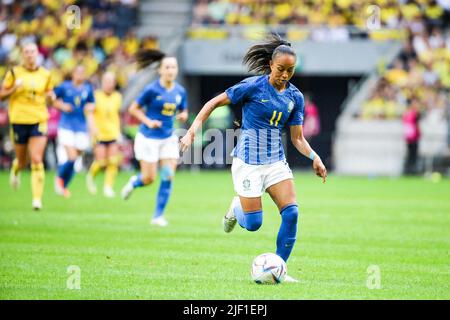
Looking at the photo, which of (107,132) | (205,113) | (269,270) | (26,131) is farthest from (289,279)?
(107,132)

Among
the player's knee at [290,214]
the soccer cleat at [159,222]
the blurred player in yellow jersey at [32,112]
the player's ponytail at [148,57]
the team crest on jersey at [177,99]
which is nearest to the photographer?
the player's knee at [290,214]

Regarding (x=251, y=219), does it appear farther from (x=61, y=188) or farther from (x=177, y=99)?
(x=61, y=188)

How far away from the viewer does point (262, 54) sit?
33.7 ft

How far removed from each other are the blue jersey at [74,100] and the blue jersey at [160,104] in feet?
17.0

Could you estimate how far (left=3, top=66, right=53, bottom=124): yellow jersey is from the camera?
→ 1648cm

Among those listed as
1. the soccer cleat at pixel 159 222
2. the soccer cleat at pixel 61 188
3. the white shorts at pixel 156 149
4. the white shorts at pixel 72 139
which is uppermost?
the white shorts at pixel 156 149

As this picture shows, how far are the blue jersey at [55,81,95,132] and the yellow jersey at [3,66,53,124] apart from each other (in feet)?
12.8

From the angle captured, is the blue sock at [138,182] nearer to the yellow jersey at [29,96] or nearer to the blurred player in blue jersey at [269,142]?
the yellow jersey at [29,96]

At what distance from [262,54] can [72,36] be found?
24.3m

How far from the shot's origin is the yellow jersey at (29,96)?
16.5 m

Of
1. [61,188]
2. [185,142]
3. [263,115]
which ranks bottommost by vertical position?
[61,188]

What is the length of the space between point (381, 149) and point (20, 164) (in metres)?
16.5

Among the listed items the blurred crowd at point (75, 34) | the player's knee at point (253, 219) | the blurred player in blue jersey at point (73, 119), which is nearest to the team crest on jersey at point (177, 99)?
the blurred player in blue jersey at point (73, 119)

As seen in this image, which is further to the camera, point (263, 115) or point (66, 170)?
point (66, 170)
